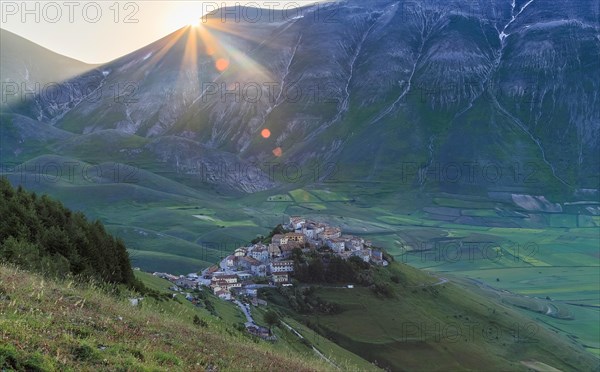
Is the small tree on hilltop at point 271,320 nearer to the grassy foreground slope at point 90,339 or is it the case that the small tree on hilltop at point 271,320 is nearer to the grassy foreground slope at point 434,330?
the grassy foreground slope at point 434,330

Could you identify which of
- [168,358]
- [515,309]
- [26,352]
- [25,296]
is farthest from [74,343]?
[515,309]

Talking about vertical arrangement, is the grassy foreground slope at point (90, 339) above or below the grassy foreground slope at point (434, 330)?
above

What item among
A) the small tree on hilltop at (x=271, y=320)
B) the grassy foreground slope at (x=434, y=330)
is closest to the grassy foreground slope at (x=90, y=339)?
the small tree on hilltop at (x=271, y=320)

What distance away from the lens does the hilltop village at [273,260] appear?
10531cm

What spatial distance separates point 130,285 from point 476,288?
13172 centimetres

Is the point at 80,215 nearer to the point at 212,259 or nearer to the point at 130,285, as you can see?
the point at 130,285

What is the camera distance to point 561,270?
186625 mm

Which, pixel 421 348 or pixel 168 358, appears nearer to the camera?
pixel 168 358

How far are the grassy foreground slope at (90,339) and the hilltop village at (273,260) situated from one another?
75114 millimetres

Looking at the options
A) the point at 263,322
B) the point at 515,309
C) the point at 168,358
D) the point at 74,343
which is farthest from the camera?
the point at 515,309


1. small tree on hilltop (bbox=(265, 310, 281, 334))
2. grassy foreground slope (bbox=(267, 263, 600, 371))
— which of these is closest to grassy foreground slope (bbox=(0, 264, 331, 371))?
small tree on hilltop (bbox=(265, 310, 281, 334))

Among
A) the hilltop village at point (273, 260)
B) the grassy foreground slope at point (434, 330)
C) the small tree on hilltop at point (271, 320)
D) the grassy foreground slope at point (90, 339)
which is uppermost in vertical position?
the grassy foreground slope at point (90, 339)

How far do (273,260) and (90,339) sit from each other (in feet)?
347

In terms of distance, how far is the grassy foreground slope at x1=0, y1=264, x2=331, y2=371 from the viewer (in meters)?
11.6
